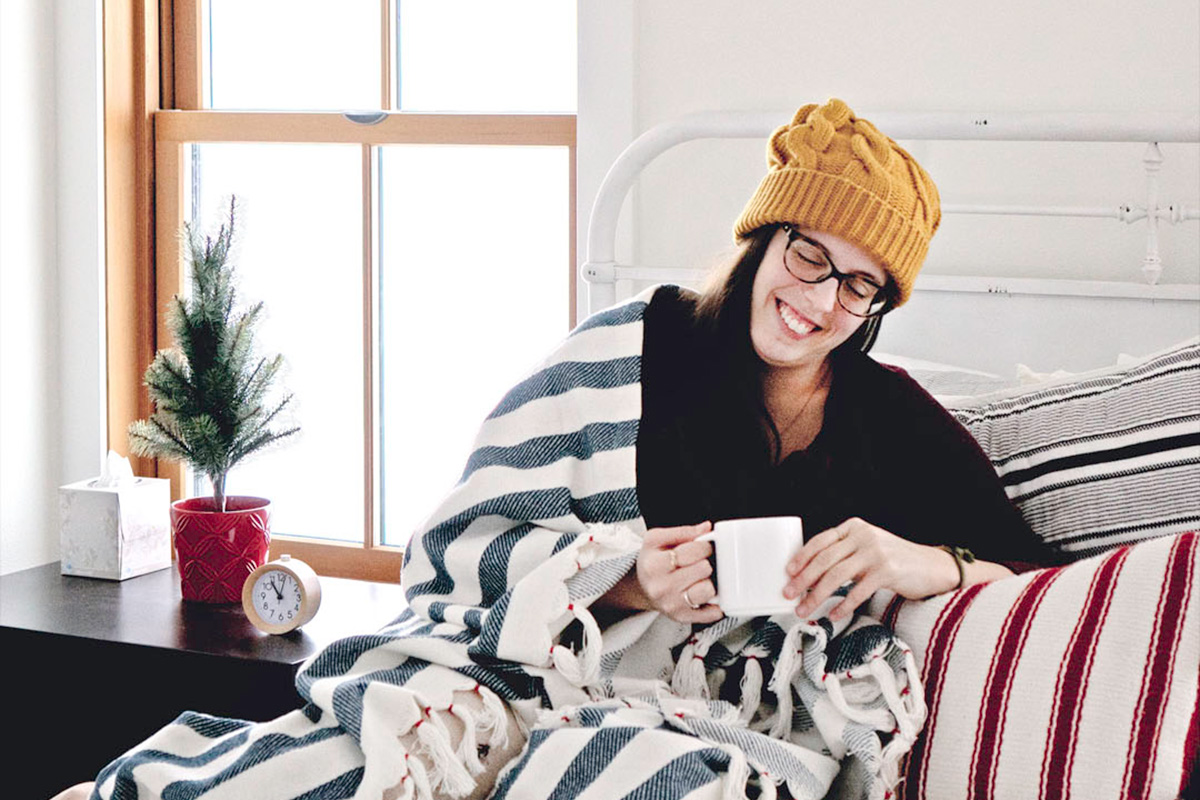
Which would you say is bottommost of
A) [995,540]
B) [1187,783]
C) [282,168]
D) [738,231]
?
[1187,783]

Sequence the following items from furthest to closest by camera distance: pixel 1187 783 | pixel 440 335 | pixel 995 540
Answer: pixel 440 335, pixel 995 540, pixel 1187 783

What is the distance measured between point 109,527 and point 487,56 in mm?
1001

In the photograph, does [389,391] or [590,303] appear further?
[389,391]

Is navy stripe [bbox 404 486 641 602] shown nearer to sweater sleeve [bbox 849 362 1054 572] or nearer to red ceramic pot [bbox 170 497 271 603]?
sweater sleeve [bbox 849 362 1054 572]

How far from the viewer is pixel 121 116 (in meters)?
2.38

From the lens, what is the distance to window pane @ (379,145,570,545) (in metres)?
2.27

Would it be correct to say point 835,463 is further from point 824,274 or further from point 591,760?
point 591,760

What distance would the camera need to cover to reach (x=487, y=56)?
7.42 ft

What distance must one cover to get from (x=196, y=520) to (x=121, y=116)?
87 cm

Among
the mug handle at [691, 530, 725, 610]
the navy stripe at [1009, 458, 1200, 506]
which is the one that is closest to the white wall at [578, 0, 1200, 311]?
the navy stripe at [1009, 458, 1200, 506]

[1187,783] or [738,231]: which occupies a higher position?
[738,231]

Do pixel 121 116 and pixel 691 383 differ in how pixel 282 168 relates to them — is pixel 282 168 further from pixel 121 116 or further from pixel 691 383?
pixel 691 383

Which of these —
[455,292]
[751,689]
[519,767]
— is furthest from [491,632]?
[455,292]

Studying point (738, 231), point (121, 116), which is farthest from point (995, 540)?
point (121, 116)
